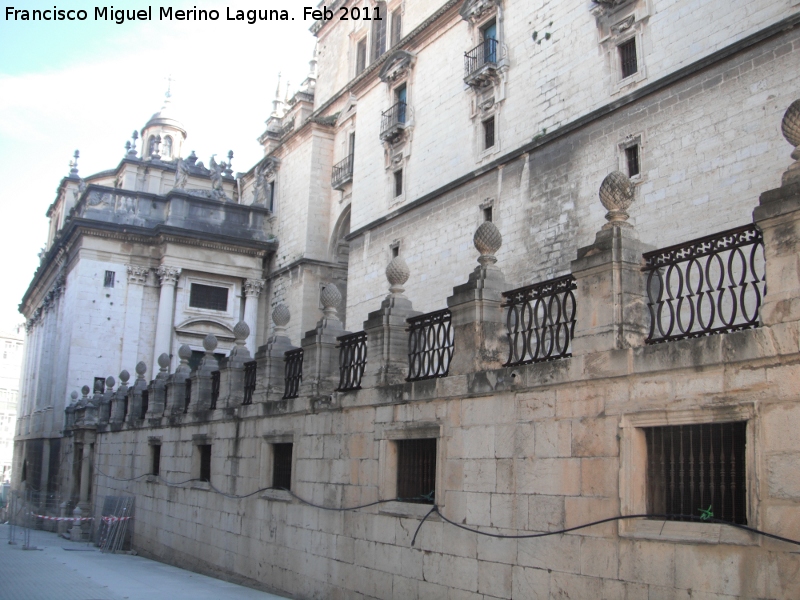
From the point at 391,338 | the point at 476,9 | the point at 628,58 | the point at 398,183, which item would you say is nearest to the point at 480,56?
the point at 476,9

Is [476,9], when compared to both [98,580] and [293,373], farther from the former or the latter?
[98,580]

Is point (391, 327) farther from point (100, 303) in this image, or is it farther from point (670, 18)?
point (100, 303)

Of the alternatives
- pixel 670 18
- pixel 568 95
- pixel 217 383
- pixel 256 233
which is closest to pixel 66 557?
pixel 217 383

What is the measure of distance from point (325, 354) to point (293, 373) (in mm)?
1461

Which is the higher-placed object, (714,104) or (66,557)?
(714,104)

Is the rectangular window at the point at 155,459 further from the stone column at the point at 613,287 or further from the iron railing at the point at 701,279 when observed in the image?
the iron railing at the point at 701,279

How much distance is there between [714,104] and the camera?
1658 centimetres

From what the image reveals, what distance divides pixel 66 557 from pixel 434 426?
12526 millimetres

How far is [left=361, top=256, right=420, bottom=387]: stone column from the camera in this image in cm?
1114

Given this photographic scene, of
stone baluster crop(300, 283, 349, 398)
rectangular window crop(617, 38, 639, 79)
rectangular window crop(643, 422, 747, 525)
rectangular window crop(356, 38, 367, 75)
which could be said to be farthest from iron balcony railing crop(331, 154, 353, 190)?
rectangular window crop(643, 422, 747, 525)

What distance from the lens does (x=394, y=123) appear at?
27.3 m

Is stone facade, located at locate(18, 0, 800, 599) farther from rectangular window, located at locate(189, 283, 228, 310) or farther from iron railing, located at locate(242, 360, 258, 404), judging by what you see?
rectangular window, located at locate(189, 283, 228, 310)

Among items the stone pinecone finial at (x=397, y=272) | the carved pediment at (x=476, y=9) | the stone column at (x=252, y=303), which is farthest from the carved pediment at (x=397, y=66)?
the stone pinecone finial at (x=397, y=272)

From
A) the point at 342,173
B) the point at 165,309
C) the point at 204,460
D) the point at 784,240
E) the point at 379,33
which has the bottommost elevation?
the point at 204,460
